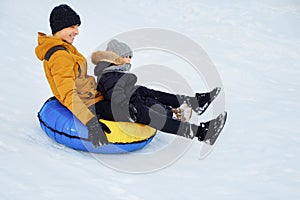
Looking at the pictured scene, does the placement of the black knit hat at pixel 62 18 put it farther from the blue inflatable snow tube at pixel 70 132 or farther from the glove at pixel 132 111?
the glove at pixel 132 111

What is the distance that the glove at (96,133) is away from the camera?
2.60 m

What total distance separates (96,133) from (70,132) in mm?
191

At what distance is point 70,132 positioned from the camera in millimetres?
2688

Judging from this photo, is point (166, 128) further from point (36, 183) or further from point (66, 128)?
point (36, 183)

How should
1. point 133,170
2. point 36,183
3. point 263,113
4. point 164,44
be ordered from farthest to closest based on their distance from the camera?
point 164,44 → point 263,113 → point 133,170 → point 36,183

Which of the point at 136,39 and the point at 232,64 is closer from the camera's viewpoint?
the point at 232,64

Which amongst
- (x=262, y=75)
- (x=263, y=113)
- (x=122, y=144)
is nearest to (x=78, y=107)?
(x=122, y=144)

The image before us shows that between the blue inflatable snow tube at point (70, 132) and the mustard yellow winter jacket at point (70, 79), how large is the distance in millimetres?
71

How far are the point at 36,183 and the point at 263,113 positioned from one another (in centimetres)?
215

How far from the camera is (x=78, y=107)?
264 centimetres

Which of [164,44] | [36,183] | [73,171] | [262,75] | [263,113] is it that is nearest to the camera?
[36,183]

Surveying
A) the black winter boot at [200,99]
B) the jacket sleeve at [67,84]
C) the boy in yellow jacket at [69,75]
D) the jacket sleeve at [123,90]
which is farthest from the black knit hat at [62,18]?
the black winter boot at [200,99]

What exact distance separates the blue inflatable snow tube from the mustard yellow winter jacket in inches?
2.8

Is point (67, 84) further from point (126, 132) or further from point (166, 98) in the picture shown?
point (166, 98)
